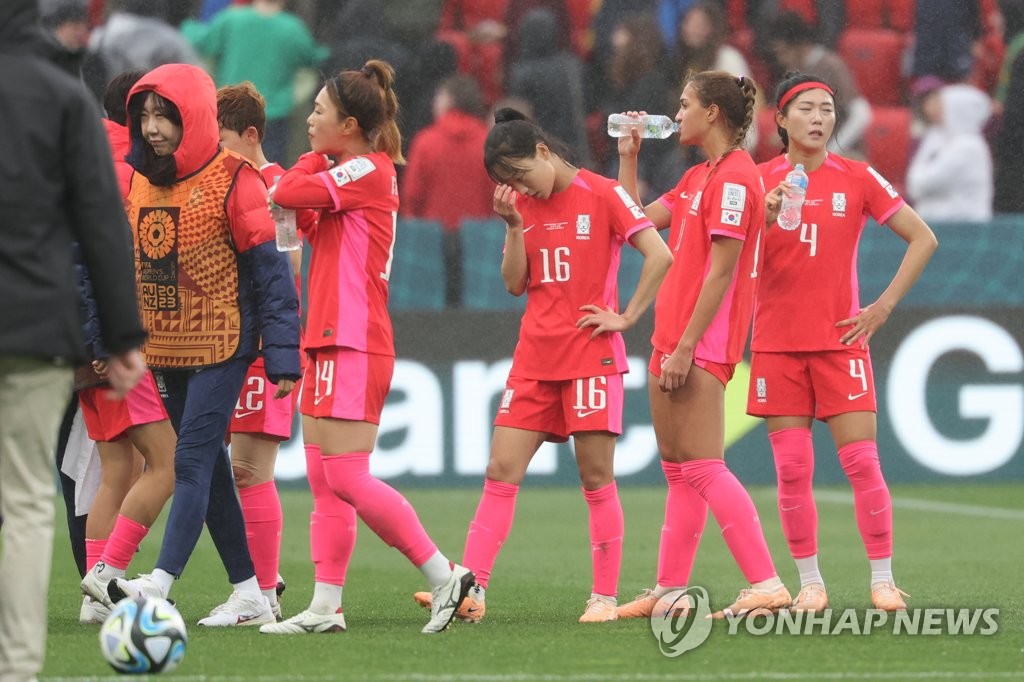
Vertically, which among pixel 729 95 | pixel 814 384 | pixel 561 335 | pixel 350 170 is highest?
pixel 729 95

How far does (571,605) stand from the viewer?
7414mm

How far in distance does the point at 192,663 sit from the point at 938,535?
591 cm

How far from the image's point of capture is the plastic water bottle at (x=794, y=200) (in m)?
6.98

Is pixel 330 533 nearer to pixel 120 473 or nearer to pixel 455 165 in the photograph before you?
pixel 120 473

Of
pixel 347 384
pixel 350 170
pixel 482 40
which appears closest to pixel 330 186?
pixel 350 170

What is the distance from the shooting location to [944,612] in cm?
693

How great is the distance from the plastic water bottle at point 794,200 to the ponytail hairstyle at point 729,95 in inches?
10.3

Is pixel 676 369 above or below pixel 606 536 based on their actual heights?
above

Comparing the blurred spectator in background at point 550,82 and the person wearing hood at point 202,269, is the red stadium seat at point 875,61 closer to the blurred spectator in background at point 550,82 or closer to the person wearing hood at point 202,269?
the blurred spectator in background at point 550,82

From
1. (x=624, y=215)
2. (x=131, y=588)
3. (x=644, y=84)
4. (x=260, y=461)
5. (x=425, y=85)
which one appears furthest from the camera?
(x=425, y=85)

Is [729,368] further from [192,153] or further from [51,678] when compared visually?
[51,678]

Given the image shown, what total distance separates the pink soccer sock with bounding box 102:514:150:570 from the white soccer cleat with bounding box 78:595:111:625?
0.55 feet

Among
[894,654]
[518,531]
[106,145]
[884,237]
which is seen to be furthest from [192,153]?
[884,237]

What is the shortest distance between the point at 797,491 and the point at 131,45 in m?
7.49
